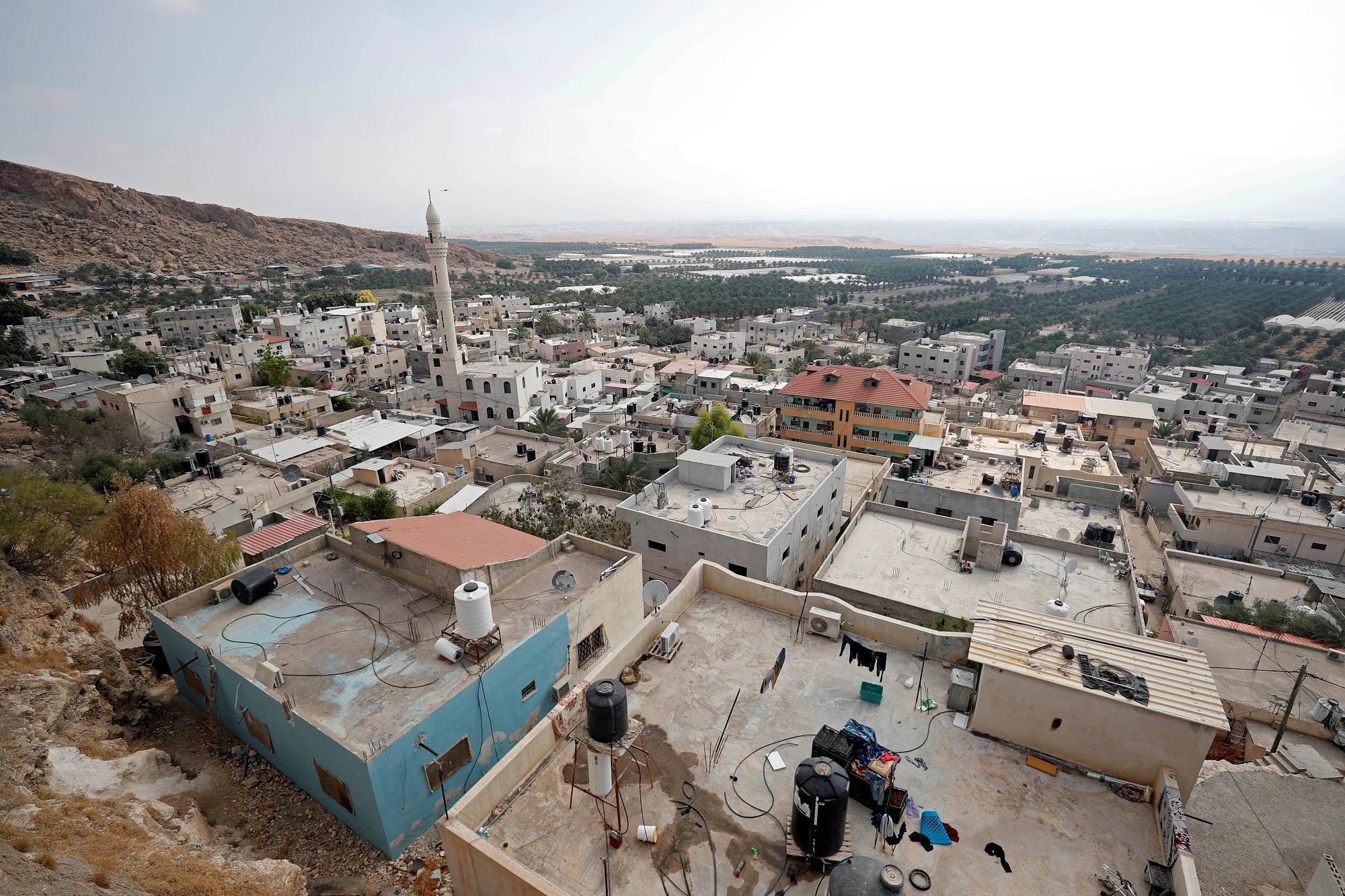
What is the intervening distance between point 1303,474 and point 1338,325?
360ft

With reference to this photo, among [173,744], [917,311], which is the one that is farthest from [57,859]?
[917,311]

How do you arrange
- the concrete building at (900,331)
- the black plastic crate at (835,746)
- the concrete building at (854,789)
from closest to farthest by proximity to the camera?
1. the concrete building at (854,789)
2. the black plastic crate at (835,746)
3. the concrete building at (900,331)

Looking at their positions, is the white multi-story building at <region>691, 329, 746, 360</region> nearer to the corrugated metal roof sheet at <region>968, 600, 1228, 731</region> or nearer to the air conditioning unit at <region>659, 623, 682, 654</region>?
the air conditioning unit at <region>659, 623, 682, 654</region>

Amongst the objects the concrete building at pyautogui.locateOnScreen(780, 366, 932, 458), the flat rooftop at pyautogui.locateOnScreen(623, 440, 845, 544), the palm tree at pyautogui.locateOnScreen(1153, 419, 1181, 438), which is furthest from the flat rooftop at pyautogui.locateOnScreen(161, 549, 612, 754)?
the palm tree at pyautogui.locateOnScreen(1153, 419, 1181, 438)

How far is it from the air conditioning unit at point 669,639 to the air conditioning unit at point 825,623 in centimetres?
262

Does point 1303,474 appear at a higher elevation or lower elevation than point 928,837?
lower

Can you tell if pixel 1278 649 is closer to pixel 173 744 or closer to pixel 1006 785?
pixel 1006 785

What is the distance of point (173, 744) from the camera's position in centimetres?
1390

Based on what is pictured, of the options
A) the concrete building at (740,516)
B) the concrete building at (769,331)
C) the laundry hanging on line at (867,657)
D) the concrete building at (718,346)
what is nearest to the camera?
the laundry hanging on line at (867,657)

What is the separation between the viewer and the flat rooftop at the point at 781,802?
7.34 meters

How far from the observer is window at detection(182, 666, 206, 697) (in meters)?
14.0

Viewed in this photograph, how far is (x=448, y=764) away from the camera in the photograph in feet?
38.7

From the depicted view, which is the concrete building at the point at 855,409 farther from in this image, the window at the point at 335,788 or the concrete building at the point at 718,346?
the concrete building at the point at 718,346

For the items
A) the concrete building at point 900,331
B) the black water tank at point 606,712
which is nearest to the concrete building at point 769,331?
the concrete building at point 900,331
